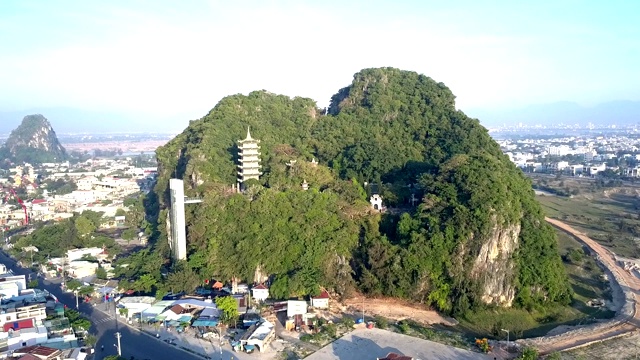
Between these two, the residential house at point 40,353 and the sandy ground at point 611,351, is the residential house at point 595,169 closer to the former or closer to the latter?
the sandy ground at point 611,351

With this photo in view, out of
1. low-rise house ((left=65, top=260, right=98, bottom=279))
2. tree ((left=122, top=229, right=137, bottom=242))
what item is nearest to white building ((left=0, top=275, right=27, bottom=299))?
low-rise house ((left=65, top=260, right=98, bottom=279))

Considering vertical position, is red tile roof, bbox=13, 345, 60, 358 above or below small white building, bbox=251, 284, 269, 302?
above

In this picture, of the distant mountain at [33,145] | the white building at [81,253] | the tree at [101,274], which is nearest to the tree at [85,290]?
the tree at [101,274]

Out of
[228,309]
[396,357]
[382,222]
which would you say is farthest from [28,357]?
[382,222]

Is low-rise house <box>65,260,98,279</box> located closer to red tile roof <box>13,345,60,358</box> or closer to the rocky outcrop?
red tile roof <box>13,345,60,358</box>

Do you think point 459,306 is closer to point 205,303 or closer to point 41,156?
point 205,303
